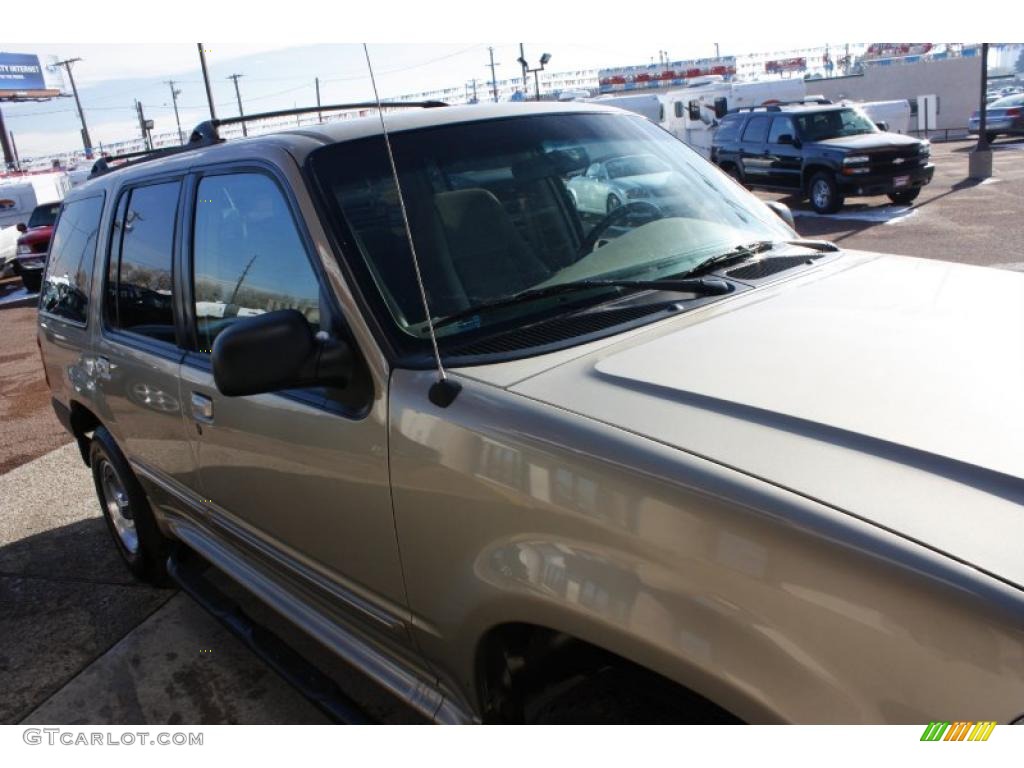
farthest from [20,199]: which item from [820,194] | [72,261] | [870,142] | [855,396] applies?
[855,396]

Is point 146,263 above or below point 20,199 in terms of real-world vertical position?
above

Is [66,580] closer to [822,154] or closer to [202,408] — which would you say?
[202,408]

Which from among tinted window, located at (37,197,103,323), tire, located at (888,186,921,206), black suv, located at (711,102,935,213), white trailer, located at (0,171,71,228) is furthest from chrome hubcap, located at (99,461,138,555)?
white trailer, located at (0,171,71,228)

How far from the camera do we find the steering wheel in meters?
2.75

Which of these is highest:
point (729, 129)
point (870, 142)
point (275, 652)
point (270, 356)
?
point (270, 356)

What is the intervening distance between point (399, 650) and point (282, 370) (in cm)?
79

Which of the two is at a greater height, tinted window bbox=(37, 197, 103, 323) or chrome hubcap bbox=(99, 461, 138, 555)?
tinted window bbox=(37, 197, 103, 323)

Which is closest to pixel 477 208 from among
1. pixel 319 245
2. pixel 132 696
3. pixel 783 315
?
pixel 319 245

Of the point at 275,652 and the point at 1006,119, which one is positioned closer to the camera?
the point at 275,652

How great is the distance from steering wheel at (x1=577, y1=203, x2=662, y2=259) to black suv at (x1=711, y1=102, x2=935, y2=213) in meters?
13.2

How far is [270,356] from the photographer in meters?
2.06

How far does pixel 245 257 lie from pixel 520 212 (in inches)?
33.1
